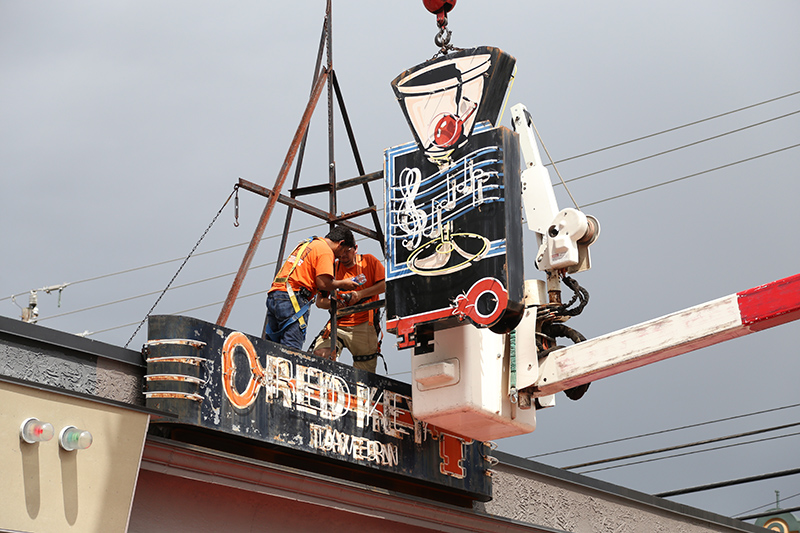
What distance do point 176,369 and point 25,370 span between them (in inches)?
49.0

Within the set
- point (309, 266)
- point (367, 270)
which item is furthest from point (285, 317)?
point (367, 270)

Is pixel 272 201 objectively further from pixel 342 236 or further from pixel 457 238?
pixel 457 238

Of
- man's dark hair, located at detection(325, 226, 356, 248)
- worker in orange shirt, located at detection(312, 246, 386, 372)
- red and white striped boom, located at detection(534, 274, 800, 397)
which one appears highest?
man's dark hair, located at detection(325, 226, 356, 248)

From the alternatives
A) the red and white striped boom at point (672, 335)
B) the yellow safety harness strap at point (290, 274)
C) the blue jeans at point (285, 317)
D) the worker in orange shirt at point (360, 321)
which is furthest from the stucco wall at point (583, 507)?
the yellow safety harness strap at point (290, 274)

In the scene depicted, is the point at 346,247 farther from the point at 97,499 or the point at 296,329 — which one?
the point at 97,499

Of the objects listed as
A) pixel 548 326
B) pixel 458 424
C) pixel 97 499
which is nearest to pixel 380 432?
pixel 458 424

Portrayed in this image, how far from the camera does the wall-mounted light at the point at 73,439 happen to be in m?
7.80

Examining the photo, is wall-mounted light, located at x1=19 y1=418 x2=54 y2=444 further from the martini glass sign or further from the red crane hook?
the red crane hook

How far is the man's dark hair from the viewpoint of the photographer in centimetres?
1157

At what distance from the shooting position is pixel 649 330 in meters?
10.2

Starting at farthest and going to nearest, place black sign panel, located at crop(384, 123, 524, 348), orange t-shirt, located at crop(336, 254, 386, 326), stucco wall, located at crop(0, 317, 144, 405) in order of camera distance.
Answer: orange t-shirt, located at crop(336, 254, 386, 326) → black sign panel, located at crop(384, 123, 524, 348) → stucco wall, located at crop(0, 317, 144, 405)

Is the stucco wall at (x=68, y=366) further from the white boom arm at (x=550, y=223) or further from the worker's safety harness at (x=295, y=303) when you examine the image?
the white boom arm at (x=550, y=223)

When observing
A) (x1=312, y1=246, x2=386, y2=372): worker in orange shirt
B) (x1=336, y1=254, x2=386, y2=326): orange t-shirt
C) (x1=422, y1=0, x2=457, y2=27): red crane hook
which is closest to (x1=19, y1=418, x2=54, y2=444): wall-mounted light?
(x1=312, y1=246, x2=386, y2=372): worker in orange shirt

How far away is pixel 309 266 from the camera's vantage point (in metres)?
A: 11.3
